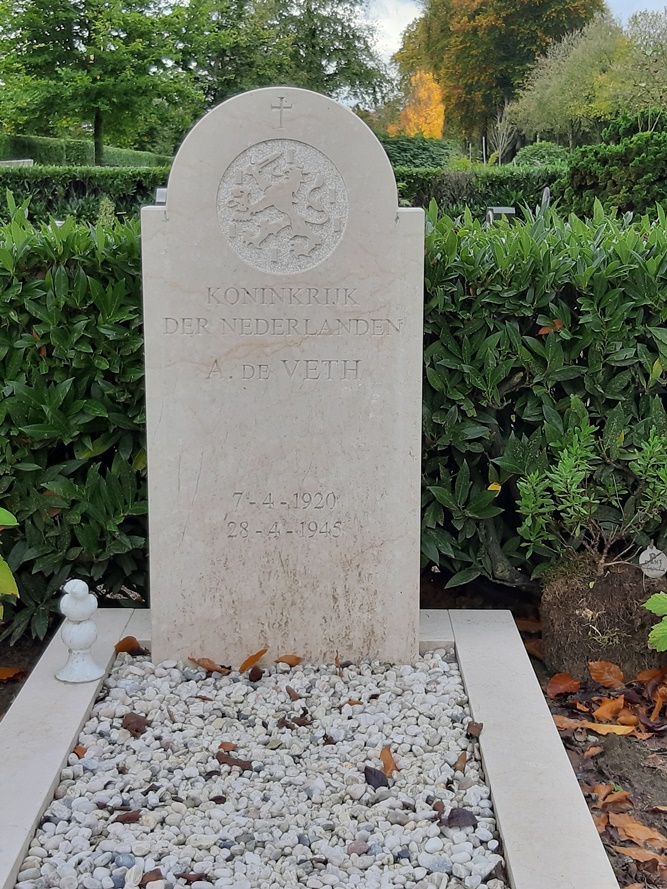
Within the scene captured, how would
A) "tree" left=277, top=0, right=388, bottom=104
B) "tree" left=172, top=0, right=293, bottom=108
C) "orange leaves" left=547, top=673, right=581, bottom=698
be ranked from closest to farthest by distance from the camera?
1. "orange leaves" left=547, top=673, right=581, bottom=698
2. "tree" left=172, top=0, right=293, bottom=108
3. "tree" left=277, top=0, right=388, bottom=104

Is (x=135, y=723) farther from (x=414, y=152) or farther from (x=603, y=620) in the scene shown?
(x=414, y=152)

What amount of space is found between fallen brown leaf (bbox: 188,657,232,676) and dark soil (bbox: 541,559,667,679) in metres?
1.25

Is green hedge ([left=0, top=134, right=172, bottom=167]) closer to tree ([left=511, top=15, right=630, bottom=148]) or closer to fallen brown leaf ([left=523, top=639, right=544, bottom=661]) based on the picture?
tree ([left=511, top=15, right=630, bottom=148])

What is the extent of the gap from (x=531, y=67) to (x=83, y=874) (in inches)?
1911

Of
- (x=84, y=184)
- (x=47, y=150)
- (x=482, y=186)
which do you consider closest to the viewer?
(x=482, y=186)

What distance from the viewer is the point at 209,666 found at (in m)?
3.29

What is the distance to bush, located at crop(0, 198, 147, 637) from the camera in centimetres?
346

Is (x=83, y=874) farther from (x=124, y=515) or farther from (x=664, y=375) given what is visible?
(x=664, y=375)

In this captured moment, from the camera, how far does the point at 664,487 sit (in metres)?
3.36

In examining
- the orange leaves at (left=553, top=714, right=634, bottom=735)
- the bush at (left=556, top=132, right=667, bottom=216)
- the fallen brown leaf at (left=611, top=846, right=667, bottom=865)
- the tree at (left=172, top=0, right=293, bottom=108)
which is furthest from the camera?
the tree at (left=172, top=0, right=293, bottom=108)

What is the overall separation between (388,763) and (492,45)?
169ft

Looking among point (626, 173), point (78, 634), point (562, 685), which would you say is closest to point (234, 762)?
point (78, 634)

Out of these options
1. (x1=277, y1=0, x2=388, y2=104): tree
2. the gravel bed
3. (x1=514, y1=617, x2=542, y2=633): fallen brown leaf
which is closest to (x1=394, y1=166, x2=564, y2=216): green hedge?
(x1=514, y1=617, x2=542, y2=633): fallen brown leaf

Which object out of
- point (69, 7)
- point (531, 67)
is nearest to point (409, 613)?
point (69, 7)
